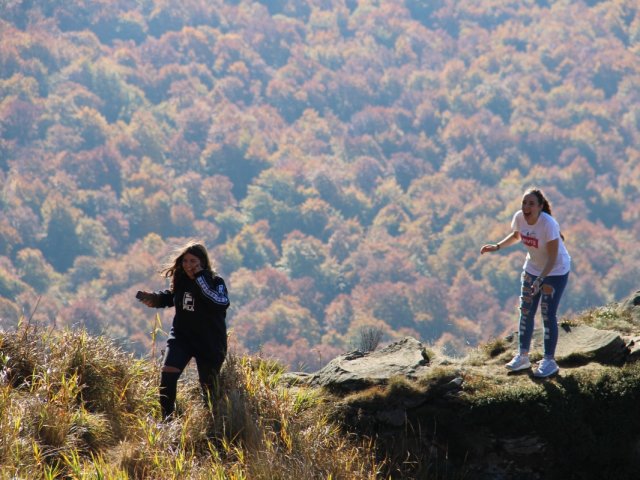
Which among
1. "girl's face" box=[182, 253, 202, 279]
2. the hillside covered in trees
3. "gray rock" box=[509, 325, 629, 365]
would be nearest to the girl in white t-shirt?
"gray rock" box=[509, 325, 629, 365]

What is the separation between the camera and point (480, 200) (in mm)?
139750

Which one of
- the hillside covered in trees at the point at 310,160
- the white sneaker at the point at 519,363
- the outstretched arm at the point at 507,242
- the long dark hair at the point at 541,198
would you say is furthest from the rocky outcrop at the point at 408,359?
the hillside covered in trees at the point at 310,160

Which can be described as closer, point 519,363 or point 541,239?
point 541,239

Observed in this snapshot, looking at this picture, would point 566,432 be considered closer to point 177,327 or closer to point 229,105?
point 177,327

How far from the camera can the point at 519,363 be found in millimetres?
6672

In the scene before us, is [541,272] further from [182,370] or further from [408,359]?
[182,370]

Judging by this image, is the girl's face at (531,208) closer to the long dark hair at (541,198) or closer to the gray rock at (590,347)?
the long dark hair at (541,198)

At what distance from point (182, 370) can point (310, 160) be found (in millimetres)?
152927

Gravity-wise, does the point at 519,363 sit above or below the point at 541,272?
below

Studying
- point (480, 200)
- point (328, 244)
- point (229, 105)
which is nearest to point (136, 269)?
point (328, 244)

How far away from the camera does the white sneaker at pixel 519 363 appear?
665cm

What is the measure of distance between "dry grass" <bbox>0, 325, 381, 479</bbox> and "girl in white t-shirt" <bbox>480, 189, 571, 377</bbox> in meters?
1.48

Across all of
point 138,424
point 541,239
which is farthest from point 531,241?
point 138,424

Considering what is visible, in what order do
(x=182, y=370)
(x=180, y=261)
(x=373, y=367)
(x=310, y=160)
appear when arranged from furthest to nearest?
1. (x=310, y=160)
2. (x=373, y=367)
3. (x=180, y=261)
4. (x=182, y=370)
